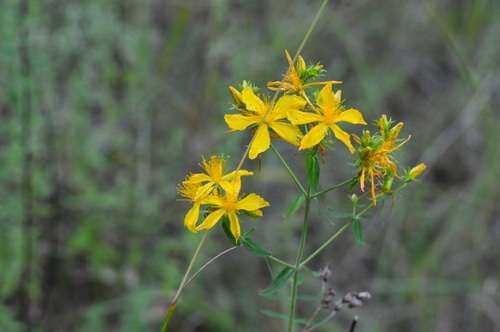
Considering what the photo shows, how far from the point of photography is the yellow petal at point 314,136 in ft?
4.34

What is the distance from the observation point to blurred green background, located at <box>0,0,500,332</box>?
261 cm

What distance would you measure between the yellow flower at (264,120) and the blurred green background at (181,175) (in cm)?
111

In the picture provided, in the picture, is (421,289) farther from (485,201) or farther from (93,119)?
(93,119)

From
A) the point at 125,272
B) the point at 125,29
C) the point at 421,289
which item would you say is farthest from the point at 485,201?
the point at 125,29

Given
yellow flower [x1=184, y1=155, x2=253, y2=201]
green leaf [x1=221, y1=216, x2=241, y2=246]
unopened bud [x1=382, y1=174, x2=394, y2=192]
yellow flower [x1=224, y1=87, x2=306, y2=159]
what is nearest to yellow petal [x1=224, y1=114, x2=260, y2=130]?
yellow flower [x1=224, y1=87, x2=306, y2=159]

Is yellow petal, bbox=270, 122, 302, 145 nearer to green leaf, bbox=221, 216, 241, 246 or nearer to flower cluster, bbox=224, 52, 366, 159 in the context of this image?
flower cluster, bbox=224, 52, 366, 159

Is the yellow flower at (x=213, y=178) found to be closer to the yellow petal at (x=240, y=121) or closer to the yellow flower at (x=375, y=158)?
the yellow petal at (x=240, y=121)

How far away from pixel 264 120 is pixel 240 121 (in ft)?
0.20

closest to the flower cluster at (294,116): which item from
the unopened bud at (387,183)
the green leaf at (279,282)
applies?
the unopened bud at (387,183)

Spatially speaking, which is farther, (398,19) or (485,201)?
→ (398,19)

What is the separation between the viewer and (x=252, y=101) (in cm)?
143

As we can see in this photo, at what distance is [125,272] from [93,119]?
43.1 inches

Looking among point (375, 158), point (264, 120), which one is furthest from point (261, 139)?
point (375, 158)

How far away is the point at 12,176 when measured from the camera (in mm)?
2619
